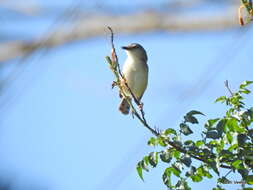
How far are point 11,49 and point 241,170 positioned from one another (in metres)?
4.03

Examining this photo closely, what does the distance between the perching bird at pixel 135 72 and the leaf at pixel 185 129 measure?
2648mm

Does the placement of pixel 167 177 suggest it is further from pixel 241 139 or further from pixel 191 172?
pixel 241 139

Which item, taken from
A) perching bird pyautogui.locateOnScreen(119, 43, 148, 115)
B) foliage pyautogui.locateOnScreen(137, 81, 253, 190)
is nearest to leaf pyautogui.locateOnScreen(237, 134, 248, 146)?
foliage pyautogui.locateOnScreen(137, 81, 253, 190)

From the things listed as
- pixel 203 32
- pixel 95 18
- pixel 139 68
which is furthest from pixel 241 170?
pixel 95 18

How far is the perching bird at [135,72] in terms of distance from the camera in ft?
17.1

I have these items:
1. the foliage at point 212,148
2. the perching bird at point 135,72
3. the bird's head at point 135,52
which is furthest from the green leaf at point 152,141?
the bird's head at point 135,52

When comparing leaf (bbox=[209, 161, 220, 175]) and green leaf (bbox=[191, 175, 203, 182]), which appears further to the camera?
green leaf (bbox=[191, 175, 203, 182])

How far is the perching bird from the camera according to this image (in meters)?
5.22

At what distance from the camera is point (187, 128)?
2.44 meters

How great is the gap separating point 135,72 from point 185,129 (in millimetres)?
2919

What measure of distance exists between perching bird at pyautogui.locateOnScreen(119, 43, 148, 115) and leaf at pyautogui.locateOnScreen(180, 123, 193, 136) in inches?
104

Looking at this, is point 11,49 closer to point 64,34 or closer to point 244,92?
point 64,34

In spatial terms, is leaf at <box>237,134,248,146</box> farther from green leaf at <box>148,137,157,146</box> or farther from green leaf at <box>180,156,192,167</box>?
green leaf at <box>148,137,157,146</box>

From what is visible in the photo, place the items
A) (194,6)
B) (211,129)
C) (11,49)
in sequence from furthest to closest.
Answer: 1. (11,49)
2. (194,6)
3. (211,129)
